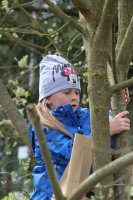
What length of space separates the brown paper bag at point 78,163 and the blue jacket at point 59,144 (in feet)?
0.46

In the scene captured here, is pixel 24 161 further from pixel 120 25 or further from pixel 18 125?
pixel 120 25

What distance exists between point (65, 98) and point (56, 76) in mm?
224

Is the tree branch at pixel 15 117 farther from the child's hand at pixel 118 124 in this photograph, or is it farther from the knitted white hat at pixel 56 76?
the child's hand at pixel 118 124

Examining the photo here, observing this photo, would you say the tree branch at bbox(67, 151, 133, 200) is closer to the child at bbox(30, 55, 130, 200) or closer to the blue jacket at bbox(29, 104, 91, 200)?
the child at bbox(30, 55, 130, 200)

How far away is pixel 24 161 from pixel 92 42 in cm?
189

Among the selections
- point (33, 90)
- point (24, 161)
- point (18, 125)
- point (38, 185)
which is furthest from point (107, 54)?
point (33, 90)

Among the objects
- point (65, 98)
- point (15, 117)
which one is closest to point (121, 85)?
point (65, 98)

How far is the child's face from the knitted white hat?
22 mm

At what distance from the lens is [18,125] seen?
12.6ft

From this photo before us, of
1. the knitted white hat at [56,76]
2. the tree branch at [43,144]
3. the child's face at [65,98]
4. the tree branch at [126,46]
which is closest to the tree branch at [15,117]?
the knitted white hat at [56,76]

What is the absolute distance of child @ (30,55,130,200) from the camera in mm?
2984

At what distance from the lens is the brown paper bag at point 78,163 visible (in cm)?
278

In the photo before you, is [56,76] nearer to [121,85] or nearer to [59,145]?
[59,145]

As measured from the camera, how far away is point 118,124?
2.74 metres
